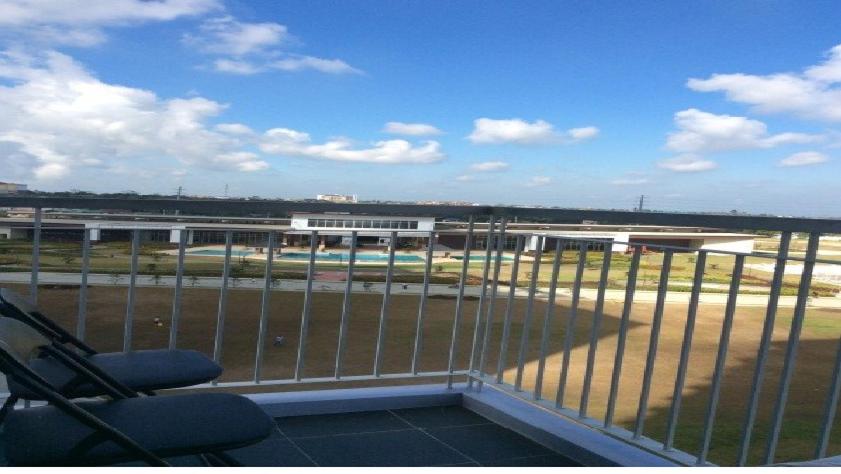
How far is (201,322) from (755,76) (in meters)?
49.8

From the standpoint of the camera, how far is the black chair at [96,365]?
5.59 feet

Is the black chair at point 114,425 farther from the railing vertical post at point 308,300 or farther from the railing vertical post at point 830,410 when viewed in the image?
the railing vertical post at point 830,410

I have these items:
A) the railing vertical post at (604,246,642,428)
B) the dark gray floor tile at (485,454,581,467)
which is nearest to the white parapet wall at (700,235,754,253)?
the railing vertical post at (604,246,642,428)

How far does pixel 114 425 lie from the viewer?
136 cm

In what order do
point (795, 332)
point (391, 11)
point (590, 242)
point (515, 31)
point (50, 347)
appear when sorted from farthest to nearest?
1. point (515, 31)
2. point (391, 11)
3. point (590, 242)
4. point (795, 332)
5. point (50, 347)

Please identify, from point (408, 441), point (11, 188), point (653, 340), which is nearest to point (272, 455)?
point (408, 441)

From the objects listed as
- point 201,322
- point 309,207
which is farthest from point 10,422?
point 201,322

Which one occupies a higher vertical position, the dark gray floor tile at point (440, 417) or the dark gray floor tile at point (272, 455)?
the dark gray floor tile at point (440, 417)

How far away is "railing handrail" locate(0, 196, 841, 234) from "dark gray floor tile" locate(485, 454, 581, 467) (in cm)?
102

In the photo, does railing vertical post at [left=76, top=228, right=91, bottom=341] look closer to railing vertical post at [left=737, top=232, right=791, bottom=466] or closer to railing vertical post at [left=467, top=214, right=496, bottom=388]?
railing vertical post at [left=467, top=214, right=496, bottom=388]

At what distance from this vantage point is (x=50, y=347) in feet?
5.40

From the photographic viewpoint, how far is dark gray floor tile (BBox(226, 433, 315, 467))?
7.68 ft

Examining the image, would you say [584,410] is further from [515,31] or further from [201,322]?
[515,31]

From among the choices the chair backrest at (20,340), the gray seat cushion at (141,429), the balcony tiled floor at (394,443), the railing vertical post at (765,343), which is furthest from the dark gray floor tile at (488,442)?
the chair backrest at (20,340)
